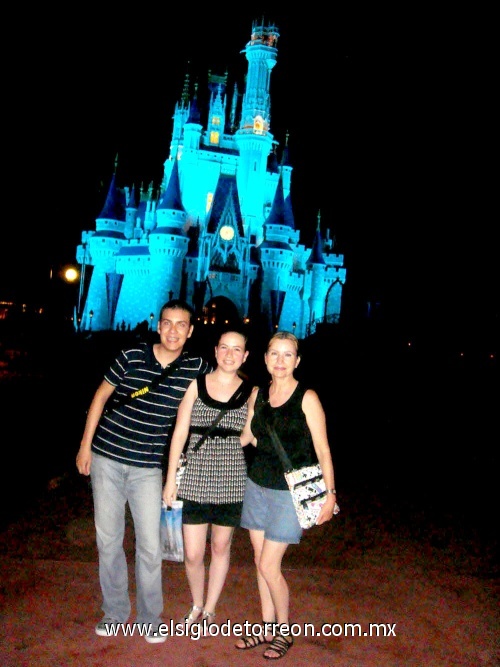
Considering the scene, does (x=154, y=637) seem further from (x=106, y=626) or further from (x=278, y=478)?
(x=278, y=478)

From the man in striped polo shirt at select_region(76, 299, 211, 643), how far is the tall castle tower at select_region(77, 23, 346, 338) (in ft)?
137

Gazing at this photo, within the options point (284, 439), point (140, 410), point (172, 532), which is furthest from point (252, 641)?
point (140, 410)

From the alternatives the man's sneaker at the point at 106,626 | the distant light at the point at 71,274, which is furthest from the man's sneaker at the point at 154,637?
the distant light at the point at 71,274

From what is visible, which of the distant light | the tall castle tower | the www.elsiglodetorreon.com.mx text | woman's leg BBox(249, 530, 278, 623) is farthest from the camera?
the tall castle tower

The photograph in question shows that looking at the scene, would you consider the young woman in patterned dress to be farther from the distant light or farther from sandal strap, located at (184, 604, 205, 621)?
the distant light

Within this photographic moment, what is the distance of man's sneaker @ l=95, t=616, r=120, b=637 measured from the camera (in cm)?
389

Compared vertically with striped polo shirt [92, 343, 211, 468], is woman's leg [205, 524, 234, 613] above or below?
below

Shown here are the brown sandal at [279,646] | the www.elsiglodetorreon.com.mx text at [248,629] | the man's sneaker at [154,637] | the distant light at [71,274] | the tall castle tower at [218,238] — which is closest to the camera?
the brown sandal at [279,646]

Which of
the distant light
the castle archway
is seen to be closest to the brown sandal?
the distant light

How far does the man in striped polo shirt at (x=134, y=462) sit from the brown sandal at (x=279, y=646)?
727 mm

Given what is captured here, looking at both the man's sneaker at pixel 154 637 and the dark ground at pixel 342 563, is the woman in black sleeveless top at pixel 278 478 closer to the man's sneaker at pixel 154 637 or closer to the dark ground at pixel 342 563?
the dark ground at pixel 342 563

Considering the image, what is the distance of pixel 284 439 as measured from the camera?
156 inches

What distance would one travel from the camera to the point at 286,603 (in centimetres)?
403

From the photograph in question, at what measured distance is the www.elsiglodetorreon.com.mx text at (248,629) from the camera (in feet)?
13.0
